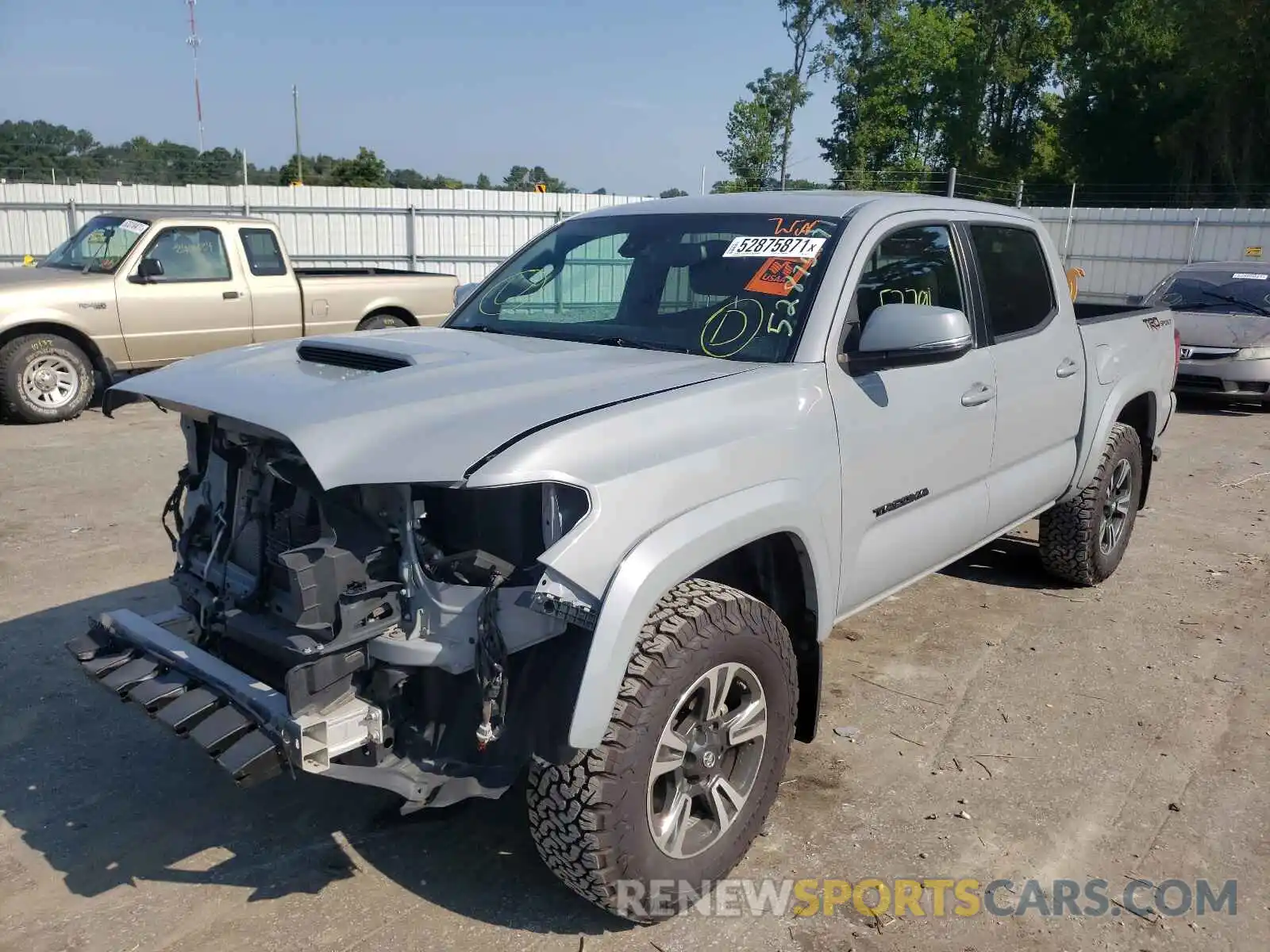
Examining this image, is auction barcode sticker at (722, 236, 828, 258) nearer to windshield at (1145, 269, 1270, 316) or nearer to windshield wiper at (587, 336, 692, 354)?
windshield wiper at (587, 336, 692, 354)

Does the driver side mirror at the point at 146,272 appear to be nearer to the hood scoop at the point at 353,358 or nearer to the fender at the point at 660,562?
the hood scoop at the point at 353,358

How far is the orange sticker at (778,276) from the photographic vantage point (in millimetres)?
3502

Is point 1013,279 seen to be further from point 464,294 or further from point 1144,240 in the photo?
point 1144,240

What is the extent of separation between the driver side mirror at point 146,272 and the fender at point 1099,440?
8402 millimetres

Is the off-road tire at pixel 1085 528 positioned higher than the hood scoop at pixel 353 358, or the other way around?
the hood scoop at pixel 353 358

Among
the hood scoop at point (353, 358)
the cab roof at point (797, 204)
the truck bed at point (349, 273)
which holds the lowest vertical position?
the truck bed at point (349, 273)

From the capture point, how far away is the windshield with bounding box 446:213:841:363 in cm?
346

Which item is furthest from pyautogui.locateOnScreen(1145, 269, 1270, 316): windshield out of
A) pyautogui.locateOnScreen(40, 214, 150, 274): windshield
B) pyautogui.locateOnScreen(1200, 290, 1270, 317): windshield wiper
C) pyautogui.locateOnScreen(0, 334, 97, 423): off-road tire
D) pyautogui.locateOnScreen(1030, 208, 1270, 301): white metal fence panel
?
pyautogui.locateOnScreen(0, 334, 97, 423): off-road tire

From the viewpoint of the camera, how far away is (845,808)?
343 cm

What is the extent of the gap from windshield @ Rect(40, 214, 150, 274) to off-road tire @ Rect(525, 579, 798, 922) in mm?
8957

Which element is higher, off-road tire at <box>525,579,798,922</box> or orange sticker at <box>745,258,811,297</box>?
orange sticker at <box>745,258,811,297</box>

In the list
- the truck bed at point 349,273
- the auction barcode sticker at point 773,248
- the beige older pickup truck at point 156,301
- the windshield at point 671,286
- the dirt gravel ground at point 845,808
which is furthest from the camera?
the truck bed at point 349,273

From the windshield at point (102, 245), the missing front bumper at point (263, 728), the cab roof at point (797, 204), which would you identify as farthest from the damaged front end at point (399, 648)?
the windshield at point (102, 245)

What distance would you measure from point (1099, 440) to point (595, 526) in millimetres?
3566
